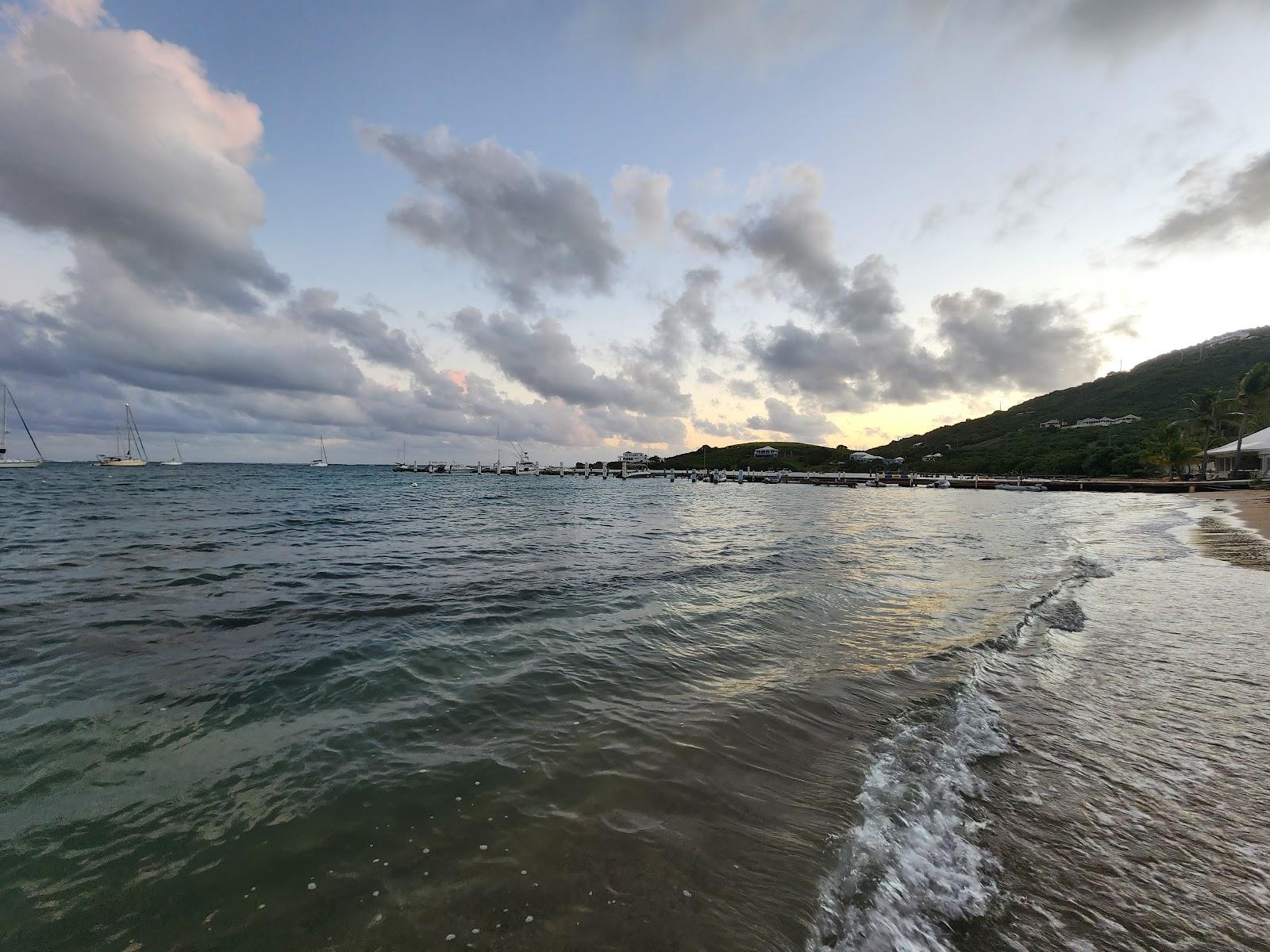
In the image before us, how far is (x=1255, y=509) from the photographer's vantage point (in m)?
40.1

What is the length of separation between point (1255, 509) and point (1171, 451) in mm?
49978

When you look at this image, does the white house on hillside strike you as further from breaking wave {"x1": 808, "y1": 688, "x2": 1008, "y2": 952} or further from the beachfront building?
breaking wave {"x1": 808, "y1": 688, "x2": 1008, "y2": 952}

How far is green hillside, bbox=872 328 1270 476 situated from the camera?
103250 millimetres

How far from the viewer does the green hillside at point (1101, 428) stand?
103m

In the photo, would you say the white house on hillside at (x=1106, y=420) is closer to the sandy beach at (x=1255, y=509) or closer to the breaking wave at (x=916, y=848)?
the sandy beach at (x=1255, y=509)

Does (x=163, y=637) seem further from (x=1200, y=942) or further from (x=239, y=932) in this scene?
(x=1200, y=942)

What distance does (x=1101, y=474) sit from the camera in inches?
3755

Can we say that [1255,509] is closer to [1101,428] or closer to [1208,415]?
[1208,415]

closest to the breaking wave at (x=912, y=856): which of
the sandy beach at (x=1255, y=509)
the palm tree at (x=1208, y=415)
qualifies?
the sandy beach at (x=1255, y=509)

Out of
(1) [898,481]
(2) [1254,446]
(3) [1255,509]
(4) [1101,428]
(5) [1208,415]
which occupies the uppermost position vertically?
(4) [1101,428]

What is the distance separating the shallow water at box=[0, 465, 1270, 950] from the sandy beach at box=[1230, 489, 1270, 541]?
22.5 m

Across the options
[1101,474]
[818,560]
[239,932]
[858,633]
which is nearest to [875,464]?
[1101,474]

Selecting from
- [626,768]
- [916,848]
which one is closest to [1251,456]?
[916,848]

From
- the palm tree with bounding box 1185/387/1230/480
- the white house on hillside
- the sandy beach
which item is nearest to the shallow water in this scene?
the sandy beach
